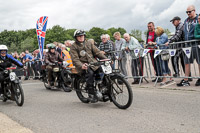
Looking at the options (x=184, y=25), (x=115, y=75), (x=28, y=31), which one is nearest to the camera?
(x=115, y=75)

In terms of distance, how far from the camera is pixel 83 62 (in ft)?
19.8

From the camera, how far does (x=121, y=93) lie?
5.37 metres

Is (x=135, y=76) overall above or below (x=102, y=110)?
above

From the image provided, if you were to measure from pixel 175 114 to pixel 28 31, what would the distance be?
114 meters

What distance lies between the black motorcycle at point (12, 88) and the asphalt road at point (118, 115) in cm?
33

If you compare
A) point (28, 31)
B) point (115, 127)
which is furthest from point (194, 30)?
point (28, 31)

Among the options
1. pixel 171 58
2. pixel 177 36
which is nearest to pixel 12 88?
pixel 171 58

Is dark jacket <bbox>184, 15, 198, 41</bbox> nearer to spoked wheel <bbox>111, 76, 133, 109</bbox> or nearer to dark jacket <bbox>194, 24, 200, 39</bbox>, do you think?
dark jacket <bbox>194, 24, 200, 39</bbox>

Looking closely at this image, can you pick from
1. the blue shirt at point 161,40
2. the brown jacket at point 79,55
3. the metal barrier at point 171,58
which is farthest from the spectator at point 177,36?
the brown jacket at point 79,55

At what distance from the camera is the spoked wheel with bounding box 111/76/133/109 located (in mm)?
5118

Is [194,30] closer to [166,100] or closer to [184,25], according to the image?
[184,25]

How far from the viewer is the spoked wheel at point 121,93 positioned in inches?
201

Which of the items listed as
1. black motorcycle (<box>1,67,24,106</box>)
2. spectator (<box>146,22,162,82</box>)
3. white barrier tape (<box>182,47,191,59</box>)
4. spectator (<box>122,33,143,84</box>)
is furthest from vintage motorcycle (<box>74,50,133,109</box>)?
spectator (<box>122,33,143,84</box>)

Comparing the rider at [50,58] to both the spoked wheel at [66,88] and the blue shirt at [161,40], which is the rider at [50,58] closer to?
the spoked wheel at [66,88]
